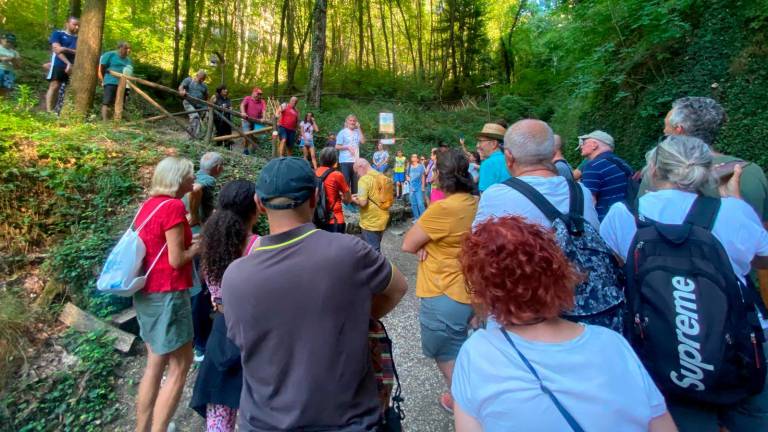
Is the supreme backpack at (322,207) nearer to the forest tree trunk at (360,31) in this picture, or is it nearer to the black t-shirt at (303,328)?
the black t-shirt at (303,328)

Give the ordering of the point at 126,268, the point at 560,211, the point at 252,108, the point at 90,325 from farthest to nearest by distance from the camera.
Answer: the point at 252,108 < the point at 90,325 < the point at 126,268 < the point at 560,211

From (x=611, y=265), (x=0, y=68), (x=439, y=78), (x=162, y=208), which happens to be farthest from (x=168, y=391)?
(x=439, y=78)

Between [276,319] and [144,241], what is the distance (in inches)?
62.7

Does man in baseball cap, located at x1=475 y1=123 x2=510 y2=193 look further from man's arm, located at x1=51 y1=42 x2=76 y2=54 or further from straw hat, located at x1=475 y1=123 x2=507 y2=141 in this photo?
man's arm, located at x1=51 y1=42 x2=76 y2=54

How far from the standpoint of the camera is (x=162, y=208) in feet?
8.48

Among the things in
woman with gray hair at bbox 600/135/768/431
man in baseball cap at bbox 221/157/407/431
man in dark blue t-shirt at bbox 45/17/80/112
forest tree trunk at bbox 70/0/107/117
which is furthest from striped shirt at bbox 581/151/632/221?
man in dark blue t-shirt at bbox 45/17/80/112

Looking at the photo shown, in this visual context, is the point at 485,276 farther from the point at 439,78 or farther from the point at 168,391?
the point at 439,78

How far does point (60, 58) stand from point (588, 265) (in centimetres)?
989

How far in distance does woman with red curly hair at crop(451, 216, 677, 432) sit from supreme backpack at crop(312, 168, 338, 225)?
11.7 ft

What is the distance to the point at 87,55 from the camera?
741 centimetres

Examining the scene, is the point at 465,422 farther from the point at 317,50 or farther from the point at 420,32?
the point at 420,32

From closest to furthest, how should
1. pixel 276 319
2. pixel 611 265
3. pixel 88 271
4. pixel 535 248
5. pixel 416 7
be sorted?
pixel 535 248 < pixel 276 319 < pixel 611 265 < pixel 88 271 < pixel 416 7

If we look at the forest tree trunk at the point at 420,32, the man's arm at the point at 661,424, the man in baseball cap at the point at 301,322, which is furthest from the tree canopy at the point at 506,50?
the man in baseball cap at the point at 301,322

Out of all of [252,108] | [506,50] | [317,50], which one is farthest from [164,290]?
[506,50]
